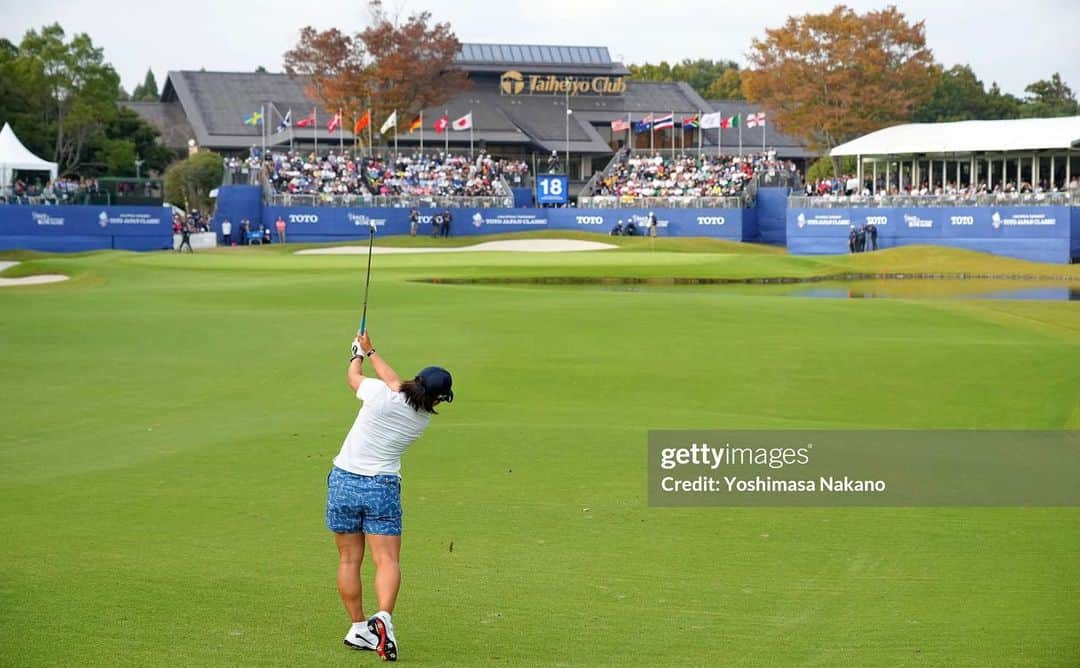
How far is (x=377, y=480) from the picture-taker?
28.3 ft

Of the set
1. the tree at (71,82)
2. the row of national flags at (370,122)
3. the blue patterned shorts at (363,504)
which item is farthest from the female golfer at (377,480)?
the tree at (71,82)

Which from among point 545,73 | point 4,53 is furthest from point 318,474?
point 545,73

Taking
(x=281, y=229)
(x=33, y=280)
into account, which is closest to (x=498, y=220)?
(x=281, y=229)

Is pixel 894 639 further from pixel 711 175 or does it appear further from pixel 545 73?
pixel 545 73

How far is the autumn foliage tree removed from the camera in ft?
282

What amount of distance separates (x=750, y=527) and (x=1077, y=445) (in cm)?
762

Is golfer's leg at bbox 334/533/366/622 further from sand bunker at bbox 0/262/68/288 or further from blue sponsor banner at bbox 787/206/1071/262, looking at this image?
blue sponsor banner at bbox 787/206/1071/262

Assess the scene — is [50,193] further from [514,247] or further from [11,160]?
[514,247]

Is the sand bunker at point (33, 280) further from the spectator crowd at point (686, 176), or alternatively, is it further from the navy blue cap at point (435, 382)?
the navy blue cap at point (435, 382)

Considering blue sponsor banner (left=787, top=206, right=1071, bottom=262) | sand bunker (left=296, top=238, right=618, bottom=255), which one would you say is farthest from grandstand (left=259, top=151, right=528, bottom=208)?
blue sponsor banner (left=787, top=206, right=1071, bottom=262)

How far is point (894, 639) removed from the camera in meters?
8.81

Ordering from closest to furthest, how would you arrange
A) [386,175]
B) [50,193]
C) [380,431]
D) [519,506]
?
1. [380,431]
2. [519,506]
3. [50,193]
4. [386,175]

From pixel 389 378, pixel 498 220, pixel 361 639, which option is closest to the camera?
pixel 361 639

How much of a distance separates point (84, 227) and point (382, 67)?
1039 inches
